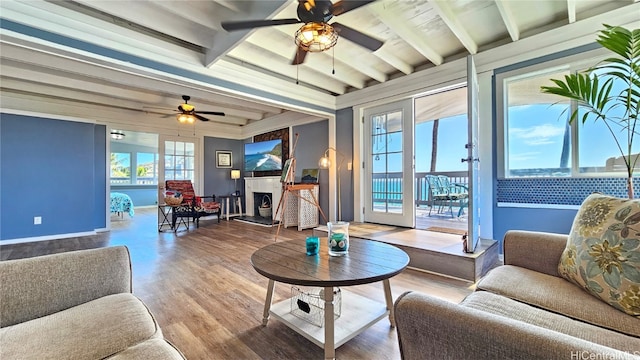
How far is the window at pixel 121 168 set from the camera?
981cm

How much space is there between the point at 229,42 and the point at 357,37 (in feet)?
4.72

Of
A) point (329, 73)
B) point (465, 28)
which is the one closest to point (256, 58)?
point (329, 73)

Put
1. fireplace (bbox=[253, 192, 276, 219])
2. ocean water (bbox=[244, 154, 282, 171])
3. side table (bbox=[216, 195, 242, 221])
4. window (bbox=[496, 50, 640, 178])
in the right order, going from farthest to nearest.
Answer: side table (bbox=[216, 195, 242, 221]), fireplace (bbox=[253, 192, 276, 219]), ocean water (bbox=[244, 154, 282, 171]), window (bbox=[496, 50, 640, 178])

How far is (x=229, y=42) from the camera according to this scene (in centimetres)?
277

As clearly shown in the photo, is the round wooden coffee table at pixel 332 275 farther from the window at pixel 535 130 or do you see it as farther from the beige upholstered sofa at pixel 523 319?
the window at pixel 535 130

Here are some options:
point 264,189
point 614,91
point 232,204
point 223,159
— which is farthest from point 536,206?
point 223,159

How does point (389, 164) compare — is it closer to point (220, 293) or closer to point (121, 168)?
point (220, 293)

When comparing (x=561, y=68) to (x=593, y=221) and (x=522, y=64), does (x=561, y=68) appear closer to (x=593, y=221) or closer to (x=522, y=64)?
(x=522, y=64)

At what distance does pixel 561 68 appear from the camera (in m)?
2.89

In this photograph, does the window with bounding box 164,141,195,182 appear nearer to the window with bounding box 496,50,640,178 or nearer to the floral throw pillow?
the window with bounding box 496,50,640,178

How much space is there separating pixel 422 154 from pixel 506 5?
511cm

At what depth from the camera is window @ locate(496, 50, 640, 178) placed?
8.81ft

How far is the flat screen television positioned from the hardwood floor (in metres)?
2.39

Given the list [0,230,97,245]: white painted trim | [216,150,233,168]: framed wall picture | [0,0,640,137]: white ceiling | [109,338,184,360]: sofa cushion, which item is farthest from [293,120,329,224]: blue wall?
[109,338,184,360]: sofa cushion
